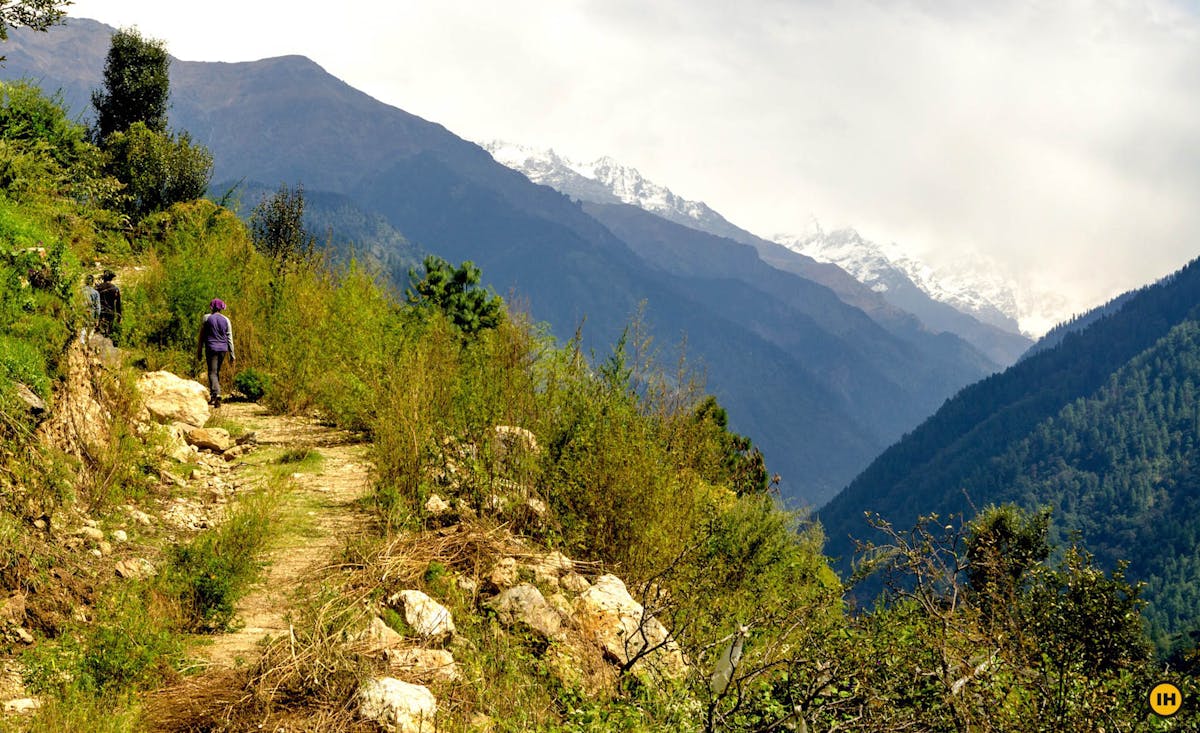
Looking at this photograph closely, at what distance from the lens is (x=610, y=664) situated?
535 centimetres

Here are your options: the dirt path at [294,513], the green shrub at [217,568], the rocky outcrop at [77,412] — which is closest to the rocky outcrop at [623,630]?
the dirt path at [294,513]

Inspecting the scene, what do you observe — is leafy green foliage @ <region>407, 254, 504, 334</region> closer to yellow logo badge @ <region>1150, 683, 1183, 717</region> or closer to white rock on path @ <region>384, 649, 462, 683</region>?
white rock on path @ <region>384, 649, 462, 683</region>

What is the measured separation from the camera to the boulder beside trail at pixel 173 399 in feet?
29.2

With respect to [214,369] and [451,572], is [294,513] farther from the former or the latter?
[214,369]

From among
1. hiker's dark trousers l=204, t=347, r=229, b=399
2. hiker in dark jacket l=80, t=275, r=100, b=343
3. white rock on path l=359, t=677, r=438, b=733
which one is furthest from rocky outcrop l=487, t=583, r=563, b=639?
hiker's dark trousers l=204, t=347, r=229, b=399

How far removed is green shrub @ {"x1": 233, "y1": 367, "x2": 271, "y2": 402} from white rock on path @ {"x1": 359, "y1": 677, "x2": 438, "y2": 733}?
8.49m

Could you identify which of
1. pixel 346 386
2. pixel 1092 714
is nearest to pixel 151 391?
pixel 346 386

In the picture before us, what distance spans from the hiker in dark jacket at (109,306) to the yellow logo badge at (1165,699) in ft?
36.8

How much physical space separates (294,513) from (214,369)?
4.60 metres

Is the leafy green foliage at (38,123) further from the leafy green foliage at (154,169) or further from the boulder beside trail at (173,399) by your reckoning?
the boulder beside trail at (173,399)

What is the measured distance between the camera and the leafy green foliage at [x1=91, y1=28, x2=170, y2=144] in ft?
83.3

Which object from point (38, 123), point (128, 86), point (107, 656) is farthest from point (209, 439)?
point (128, 86)

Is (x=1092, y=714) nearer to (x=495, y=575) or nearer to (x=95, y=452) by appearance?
(x=495, y=575)

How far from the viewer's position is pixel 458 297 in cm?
1741
